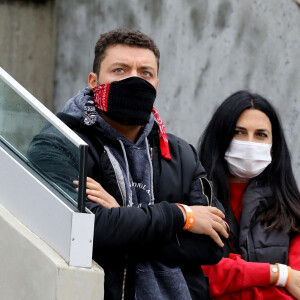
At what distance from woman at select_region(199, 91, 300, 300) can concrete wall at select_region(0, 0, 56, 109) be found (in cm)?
380

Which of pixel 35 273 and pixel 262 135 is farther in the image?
pixel 262 135

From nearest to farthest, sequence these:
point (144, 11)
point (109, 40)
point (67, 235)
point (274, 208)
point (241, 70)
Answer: point (67, 235) → point (109, 40) → point (274, 208) → point (241, 70) → point (144, 11)

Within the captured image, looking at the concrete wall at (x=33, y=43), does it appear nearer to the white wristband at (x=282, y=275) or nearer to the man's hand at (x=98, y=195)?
the white wristband at (x=282, y=275)

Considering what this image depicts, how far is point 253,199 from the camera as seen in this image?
441 centimetres

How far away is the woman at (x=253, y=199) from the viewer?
13.5 ft

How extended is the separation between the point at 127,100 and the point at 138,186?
0.36 metres

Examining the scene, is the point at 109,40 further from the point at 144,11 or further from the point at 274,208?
the point at 144,11

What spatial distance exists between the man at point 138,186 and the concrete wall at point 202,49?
3061mm

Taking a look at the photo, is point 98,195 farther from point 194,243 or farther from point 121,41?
point 121,41

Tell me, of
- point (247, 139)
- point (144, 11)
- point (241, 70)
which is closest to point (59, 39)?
point (144, 11)

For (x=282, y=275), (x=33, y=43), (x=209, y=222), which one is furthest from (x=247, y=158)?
(x=33, y=43)

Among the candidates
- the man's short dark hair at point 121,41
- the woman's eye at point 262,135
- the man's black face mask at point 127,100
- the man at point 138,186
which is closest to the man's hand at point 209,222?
the man at point 138,186

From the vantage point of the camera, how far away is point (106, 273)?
11.4 feet

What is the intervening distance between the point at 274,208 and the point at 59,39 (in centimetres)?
428
